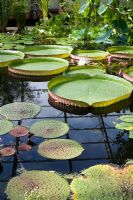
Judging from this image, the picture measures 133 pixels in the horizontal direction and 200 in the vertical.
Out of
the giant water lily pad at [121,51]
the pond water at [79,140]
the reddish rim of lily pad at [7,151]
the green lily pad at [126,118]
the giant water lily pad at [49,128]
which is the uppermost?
the giant water lily pad at [121,51]

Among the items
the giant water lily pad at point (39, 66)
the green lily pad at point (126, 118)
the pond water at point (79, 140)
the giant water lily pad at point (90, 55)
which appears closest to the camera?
the pond water at point (79, 140)

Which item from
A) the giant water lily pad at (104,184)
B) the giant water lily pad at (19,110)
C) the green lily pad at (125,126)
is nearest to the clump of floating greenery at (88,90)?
the giant water lily pad at (19,110)

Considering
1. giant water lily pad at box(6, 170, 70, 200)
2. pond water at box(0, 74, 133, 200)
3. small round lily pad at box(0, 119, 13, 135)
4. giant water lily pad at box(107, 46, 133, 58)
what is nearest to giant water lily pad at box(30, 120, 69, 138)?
pond water at box(0, 74, 133, 200)

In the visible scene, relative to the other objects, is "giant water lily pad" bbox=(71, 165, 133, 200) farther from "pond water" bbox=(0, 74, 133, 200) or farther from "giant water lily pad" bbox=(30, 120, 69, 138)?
"giant water lily pad" bbox=(30, 120, 69, 138)

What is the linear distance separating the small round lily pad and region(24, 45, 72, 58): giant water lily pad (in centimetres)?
180

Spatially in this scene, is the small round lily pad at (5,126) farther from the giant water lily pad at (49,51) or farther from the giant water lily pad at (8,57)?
the giant water lily pad at (49,51)

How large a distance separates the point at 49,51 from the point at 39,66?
768mm

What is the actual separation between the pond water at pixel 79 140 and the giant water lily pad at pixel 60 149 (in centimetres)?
3

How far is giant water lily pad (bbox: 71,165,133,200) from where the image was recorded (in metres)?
1.61

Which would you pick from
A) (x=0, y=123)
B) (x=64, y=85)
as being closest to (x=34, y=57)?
(x=64, y=85)

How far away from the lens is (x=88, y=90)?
9.43 feet

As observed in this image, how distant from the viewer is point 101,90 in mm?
2893

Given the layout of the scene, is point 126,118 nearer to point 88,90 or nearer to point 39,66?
point 88,90

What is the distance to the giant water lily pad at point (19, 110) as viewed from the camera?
8.31ft
